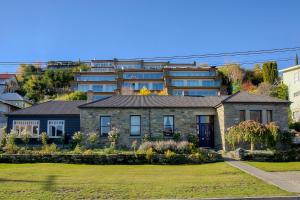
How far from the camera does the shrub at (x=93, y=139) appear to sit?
1149 inches

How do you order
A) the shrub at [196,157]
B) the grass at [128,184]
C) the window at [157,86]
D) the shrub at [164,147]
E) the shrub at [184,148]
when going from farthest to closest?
the window at [157,86]
the shrub at [184,148]
the shrub at [164,147]
the shrub at [196,157]
the grass at [128,184]

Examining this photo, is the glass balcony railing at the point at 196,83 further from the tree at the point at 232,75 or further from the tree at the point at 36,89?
the tree at the point at 36,89

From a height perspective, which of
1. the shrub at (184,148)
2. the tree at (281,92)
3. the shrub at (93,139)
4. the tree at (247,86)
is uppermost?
the tree at (247,86)

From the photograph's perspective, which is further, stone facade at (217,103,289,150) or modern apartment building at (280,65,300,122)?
modern apartment building at (280,65,300,122)

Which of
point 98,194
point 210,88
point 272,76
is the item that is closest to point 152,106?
point 98,194

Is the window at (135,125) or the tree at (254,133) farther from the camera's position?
the window at (135,125)

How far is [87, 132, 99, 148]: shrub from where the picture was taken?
29.2m

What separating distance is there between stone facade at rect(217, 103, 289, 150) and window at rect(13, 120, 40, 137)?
49.9ft

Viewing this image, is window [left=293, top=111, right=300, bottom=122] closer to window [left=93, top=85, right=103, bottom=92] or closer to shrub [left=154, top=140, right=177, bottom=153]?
shrub [left=154, top=140, right=177, bottom=153]

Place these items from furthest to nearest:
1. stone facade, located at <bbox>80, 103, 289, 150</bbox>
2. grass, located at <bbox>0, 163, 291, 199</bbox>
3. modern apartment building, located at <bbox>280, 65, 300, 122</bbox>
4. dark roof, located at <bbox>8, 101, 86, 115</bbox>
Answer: modern apartment building, located at <bbox>280, 65, 300, 122</bbox>
dark roof, located at <bbox>8, 101, 86, 115</bbox>
stone facade, located at <bbox>80, 103, 289, 150</bbox>
grass, located at <bbox>0, 163, 291, 199</bbox>

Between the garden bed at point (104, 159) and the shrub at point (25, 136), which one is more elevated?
the shrub at point (25, 136)

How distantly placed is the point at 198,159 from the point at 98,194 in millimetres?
11354

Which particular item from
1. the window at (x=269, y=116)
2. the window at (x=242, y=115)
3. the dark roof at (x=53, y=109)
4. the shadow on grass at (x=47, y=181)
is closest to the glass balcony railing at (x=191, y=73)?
the dark roof at (x=53, y=109)

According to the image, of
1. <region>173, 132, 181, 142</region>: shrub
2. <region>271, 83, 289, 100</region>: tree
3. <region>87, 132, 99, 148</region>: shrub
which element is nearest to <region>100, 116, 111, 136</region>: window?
<region>87, 132, 99, 148</region>: shrub
